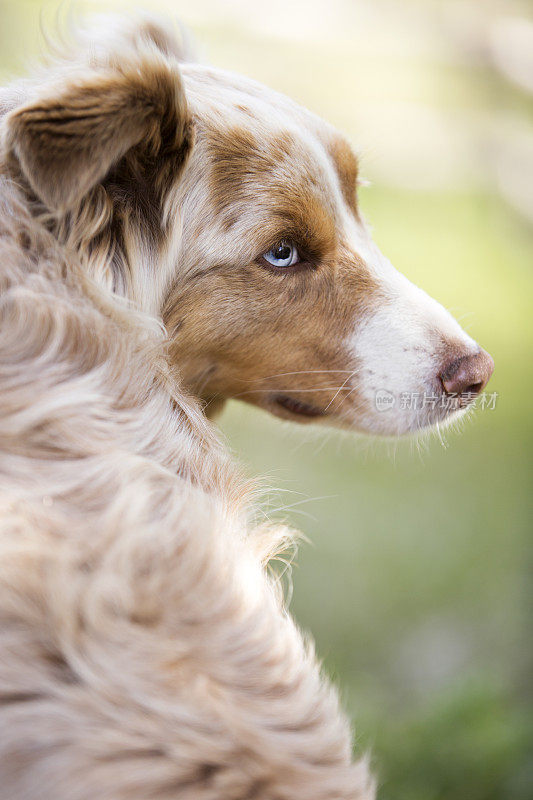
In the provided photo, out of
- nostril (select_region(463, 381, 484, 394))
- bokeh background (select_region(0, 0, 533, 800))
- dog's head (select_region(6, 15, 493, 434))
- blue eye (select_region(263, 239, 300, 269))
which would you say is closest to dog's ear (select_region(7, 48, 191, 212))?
dog's head (select_region(6, 15, 493, 434))

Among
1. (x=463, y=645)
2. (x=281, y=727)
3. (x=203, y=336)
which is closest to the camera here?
(x=281, y=727)

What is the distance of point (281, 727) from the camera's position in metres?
1.36

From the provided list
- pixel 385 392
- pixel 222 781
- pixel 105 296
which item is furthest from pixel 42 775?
pixel 385 392

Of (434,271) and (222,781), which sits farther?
(434,271)

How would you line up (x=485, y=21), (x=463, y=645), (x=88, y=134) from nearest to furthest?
(x=88, y=134) < (x=463, y=645) < (x=485, y=21)

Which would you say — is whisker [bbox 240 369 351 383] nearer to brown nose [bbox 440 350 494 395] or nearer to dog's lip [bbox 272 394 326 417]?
dog's lip [bbox 272 394 326 417]

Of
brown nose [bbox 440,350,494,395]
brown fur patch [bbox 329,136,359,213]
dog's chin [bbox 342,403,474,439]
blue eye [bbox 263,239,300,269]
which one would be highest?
brown fur patch [bbox 329,136,359,213]

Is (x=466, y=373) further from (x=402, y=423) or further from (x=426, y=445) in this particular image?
(x=426, y=445)

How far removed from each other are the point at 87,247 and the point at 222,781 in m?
1.15

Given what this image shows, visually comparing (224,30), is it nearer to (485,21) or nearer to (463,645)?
(485,21)

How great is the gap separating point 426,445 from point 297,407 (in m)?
0.48

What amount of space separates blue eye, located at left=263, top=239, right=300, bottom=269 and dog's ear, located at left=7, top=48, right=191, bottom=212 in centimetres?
50

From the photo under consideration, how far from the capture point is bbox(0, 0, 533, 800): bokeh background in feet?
10.3

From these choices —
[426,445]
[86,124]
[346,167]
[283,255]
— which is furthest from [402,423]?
[86,124]
